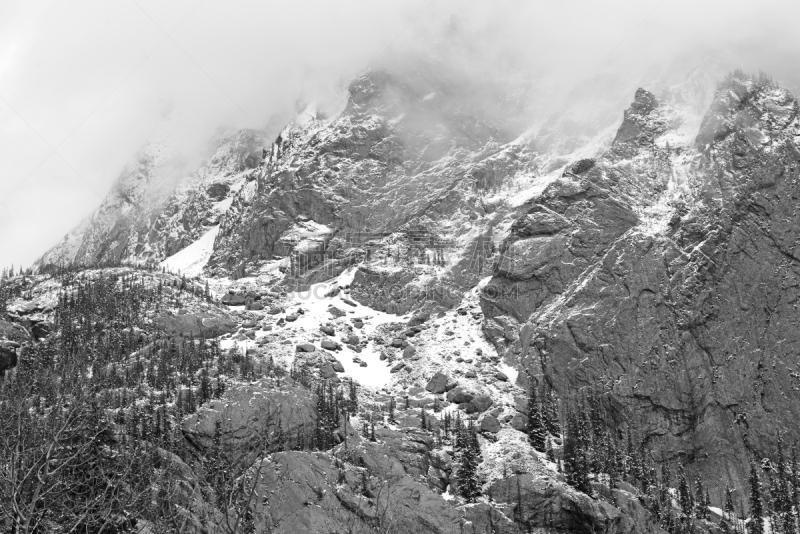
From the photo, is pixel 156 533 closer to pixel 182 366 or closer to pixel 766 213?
pixel 182 366

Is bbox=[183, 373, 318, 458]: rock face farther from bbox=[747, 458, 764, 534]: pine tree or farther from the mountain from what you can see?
bbox=[747, 458, 764, 534]: pine tree

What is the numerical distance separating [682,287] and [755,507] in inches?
2080

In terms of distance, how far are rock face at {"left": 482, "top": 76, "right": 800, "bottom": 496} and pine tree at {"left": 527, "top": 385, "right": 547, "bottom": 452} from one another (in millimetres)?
18663

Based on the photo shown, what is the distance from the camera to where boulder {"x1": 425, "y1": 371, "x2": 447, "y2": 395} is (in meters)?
163

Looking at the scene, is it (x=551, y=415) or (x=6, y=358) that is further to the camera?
(x=6, y=358)

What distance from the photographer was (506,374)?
557ft

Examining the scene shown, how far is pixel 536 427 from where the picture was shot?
137m

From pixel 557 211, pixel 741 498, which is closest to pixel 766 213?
pixel 557 211

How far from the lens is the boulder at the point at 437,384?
163 metres

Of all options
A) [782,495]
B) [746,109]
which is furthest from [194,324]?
[746,109]

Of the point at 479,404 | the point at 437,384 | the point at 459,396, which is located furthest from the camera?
the point at 437,384

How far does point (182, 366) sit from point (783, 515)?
11474 cm

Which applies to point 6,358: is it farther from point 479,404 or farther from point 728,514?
point 728,514

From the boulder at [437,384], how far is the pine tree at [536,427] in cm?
2463
